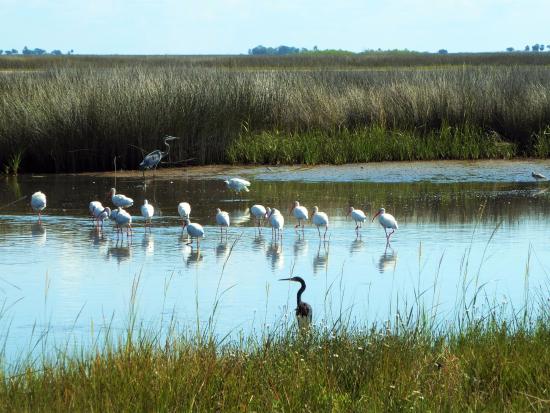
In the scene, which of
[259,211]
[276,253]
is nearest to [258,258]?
[276,253]

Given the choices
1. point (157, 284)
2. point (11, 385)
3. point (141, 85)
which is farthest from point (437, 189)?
point (11, 385)

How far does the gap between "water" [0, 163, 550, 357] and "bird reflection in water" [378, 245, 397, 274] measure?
0.02 metres

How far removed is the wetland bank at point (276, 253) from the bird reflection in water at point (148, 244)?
0.06 metres

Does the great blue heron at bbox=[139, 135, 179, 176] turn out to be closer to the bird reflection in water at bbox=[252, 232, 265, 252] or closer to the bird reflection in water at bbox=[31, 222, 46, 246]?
the bird reflection in water at bbox=[31, 222, 46, 246]

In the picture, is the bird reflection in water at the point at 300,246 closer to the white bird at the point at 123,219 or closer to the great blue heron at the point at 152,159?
the white bird at the point at 123,219

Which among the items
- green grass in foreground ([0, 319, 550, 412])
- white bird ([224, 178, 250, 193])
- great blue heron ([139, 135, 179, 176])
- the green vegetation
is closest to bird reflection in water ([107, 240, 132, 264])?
white bird ([224, 178, 250, 193])

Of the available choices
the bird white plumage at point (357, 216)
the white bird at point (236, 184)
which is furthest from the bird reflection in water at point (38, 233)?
the bird white plumage at point (357, 216)

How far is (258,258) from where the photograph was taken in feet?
39.0

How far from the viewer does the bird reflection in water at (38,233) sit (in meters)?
12.8

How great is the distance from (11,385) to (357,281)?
4.93 meters

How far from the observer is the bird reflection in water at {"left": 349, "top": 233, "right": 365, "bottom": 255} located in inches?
488

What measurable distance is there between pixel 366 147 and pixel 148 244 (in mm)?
8790

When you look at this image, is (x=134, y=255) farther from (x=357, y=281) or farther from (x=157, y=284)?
(x=357, y=281)

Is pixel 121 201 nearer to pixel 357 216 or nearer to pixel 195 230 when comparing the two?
pixel 195 230
